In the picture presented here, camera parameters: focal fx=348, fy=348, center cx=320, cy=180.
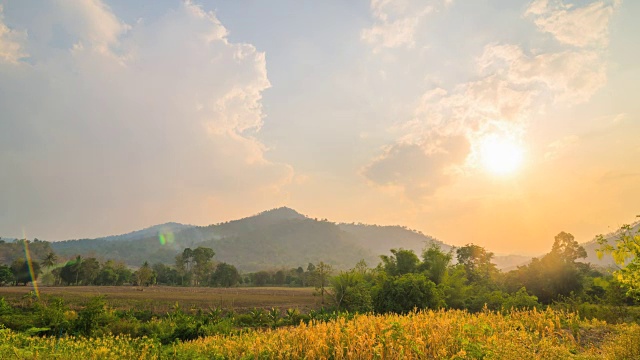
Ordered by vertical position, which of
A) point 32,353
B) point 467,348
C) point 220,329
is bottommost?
point 220,329

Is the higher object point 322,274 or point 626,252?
point 626,252

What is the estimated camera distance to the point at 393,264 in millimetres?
36000

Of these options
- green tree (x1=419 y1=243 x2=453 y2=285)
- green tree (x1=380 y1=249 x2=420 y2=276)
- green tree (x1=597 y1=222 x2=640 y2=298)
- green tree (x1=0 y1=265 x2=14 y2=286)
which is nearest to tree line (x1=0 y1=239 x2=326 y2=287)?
green tree (x1=0 y1=265 x2=14 y2=286)

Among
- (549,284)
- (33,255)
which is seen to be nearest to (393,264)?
(549,284)

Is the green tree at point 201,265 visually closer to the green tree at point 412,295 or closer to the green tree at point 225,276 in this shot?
the green tree at point 225,276

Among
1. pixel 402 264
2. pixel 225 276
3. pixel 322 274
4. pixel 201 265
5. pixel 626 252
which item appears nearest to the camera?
pixel 626 252

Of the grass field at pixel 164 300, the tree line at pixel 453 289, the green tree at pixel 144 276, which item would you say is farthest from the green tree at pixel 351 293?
the green tree at pixel 144 276

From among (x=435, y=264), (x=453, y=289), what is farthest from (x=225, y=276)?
(x=453, y=289)

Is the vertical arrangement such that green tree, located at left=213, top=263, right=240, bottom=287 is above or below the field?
below

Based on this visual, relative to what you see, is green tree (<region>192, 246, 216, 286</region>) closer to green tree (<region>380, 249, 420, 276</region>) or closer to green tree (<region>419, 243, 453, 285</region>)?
green tree (<region>380, 249, 420, 276</region>)

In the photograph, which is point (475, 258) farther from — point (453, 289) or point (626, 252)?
point (626, 252)

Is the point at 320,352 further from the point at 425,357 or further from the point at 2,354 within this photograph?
the point at 2,354

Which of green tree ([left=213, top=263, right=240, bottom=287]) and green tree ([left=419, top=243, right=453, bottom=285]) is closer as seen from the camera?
green tree ([left=419, top=243, right=453, bottom=285])

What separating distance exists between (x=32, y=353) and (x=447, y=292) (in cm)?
2813
